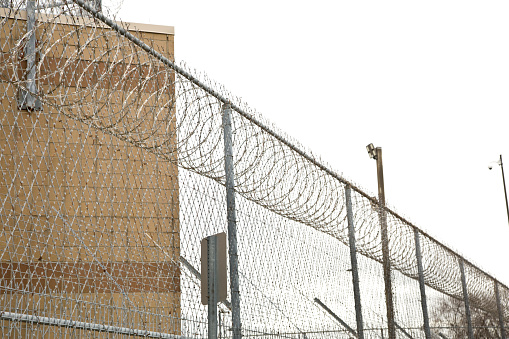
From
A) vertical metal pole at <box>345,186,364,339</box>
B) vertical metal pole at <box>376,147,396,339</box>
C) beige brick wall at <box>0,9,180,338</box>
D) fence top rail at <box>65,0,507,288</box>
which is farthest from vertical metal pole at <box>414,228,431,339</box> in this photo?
beige brick wall at <box>0,9,180,338</box>

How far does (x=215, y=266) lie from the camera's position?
13.9 feet

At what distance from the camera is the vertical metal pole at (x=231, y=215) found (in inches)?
221

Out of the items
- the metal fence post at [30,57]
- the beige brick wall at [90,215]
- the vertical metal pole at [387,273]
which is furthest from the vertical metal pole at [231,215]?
the vertical metal pole at [387,273]

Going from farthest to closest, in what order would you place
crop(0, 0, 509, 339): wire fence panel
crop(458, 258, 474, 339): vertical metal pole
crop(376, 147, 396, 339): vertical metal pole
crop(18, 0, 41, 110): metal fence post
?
crop(458, 258, 474, 339): vertical metal pole → crop(376, 147, 396, 339): vertical metal pole → crop(0, 0, 509, 339): wire fence panel → crop(18, 0, 41, 110): metal fence post

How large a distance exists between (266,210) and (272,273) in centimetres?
67

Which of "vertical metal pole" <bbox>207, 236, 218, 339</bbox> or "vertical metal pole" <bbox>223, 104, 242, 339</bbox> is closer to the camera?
"vertical metal pole" <bbox>207, 236, 218, 339</bbox>

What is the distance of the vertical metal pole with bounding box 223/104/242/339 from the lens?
221 inches

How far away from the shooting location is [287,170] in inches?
275

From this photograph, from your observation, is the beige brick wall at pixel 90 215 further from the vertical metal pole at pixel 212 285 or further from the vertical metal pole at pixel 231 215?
the vertical metal pole at pixel 212 285

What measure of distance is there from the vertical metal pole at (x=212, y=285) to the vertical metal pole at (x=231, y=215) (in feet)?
4.57

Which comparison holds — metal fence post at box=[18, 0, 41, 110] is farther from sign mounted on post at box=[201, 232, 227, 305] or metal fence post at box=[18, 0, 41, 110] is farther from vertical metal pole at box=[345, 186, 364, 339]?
vertical metal pole at box=[345, 186, 364, 339]

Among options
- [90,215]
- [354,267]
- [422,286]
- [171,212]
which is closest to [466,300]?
[422,286]

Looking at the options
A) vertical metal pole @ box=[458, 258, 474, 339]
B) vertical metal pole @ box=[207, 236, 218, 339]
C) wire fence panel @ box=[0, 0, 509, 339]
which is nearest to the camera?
vertical metal pole @ box=[207, 236, 218, 339]

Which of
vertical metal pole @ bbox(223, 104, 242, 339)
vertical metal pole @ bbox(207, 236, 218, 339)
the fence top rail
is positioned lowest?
vertical metal pole @ bbox(207, 236, 218, 339)
